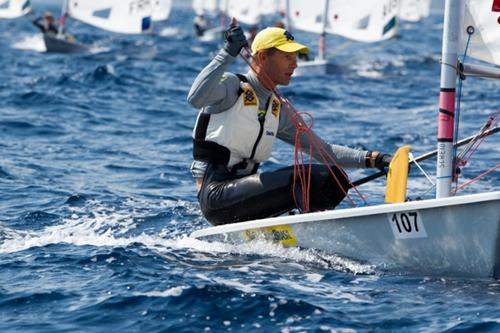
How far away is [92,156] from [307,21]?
13.5 meters

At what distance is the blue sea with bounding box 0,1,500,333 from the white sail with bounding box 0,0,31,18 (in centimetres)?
1009

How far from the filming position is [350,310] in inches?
189

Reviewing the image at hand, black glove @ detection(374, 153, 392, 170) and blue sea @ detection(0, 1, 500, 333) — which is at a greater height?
black glove @ detection(374, 153, 392, 170)

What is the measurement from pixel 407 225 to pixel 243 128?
1.12 m

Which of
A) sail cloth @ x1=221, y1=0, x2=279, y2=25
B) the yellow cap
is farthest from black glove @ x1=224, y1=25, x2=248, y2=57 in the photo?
sail cloth @ x1=221, y1=0, x2=279, y2=25

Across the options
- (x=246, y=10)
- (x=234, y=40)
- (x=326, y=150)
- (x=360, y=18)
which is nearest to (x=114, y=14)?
(x=360, y=18)

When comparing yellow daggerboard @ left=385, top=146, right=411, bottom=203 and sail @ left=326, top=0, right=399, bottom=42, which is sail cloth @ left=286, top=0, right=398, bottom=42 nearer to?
sail @ left=326, top=0, right=399, bottom=42

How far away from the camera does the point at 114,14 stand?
24281mm

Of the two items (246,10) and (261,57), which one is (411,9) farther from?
(261,57)

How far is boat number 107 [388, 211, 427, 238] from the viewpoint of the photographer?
520cm

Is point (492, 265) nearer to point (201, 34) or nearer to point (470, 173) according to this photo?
point (470, 173)

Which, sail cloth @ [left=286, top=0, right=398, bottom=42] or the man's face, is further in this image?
sail cloth @ [left=286, top=0, right=398, bottom=42]

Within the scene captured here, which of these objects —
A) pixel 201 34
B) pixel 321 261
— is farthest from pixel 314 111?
pixel 201 34

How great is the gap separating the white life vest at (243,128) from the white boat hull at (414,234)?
459mm
